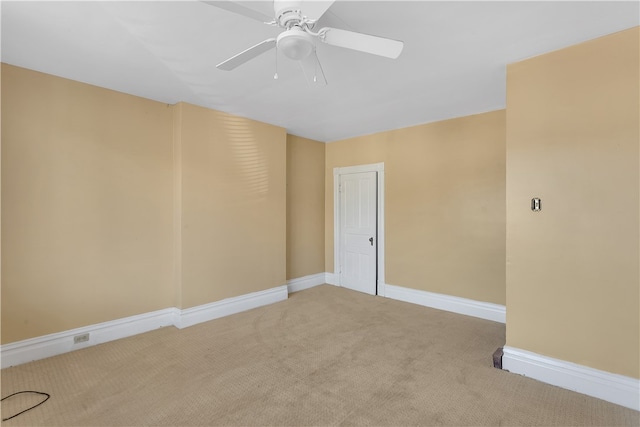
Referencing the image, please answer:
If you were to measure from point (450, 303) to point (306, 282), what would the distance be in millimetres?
2268

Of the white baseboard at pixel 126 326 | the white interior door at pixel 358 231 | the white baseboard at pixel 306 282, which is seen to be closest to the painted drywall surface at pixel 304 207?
the white baseboard at pixel 306 282

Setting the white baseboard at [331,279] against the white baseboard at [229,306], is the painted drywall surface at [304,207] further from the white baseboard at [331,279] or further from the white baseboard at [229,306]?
the white baseboard at [229,306]

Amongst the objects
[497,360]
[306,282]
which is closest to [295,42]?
[497,360]

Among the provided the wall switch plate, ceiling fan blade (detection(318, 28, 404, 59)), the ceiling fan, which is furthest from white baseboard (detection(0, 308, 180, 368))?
the wall switch plate

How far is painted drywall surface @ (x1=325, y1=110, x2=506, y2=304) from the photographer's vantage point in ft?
11.9

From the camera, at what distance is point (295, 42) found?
4.92 feet

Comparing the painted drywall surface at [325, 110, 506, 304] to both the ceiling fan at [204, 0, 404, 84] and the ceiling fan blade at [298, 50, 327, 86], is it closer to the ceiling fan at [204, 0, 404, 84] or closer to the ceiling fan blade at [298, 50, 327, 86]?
the ceiling fan blade at [298, 50, 327, 86]

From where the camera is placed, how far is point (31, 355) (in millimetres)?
2582

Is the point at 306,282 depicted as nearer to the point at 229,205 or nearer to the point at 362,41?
the point at 229,205

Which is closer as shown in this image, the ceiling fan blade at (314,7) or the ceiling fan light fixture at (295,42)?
the ceiling fan blade at (314,7)

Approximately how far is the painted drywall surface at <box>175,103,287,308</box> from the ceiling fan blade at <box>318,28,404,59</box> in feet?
7.91

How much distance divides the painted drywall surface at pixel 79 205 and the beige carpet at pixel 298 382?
0.46 meters

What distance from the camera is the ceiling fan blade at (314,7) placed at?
4.40 ft

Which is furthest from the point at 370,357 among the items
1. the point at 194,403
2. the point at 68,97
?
the point at 68,97
